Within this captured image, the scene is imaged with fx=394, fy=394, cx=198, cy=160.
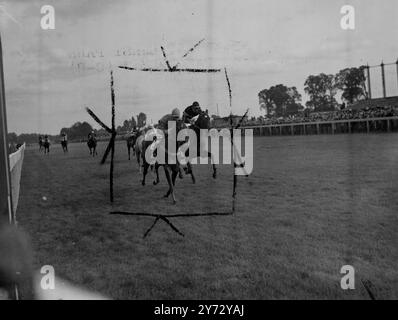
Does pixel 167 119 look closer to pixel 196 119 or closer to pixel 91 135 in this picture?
pixel 196 119

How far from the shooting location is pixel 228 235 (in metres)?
6.09

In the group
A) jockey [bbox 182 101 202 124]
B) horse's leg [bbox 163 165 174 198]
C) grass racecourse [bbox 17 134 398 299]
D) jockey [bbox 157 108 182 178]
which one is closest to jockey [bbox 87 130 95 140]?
jockey [bbox 157 108 182 178]

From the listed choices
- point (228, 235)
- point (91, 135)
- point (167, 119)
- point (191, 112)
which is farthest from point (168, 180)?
point (228, 235)

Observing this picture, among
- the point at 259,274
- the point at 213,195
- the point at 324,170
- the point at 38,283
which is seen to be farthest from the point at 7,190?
the point at 324,170

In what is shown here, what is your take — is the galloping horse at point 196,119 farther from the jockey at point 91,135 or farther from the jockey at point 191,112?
the jockey at point 91,135

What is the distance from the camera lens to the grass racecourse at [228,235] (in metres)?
4.56

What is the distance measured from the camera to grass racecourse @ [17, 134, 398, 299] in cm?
456

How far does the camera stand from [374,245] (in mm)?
5488

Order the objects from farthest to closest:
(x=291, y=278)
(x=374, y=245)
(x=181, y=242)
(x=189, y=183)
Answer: (x=189, y=183), (x=181, y=242), (x=374, y=245), (x=291, y=278)

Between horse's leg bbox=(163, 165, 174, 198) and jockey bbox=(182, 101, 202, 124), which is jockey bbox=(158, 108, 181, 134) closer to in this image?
jockey bbox=(182, 101, 202, 124)

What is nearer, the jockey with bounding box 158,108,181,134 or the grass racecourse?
the grass racecourse

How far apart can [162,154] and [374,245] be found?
4.52 m

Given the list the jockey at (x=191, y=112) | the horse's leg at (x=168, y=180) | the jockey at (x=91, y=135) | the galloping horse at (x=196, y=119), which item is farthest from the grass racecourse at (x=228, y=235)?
the jockey at (x=191, y=112)

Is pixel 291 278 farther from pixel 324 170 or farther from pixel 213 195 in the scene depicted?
pixel 324 170
